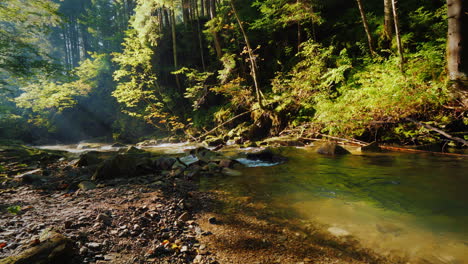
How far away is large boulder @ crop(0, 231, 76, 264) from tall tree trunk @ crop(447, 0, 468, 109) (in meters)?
8.20

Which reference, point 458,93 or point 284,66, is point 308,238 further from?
point 284,66

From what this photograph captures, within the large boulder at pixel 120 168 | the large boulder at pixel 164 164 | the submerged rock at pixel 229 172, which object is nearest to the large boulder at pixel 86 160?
the large boulder at pixel 120 168

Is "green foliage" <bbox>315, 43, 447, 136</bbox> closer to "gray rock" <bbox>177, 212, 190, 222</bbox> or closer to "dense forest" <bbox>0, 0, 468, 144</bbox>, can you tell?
"dense forest" <bbox>0, 0, 468, 144</bbox>

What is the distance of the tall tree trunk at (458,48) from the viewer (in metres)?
5.32

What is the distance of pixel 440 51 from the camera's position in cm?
692

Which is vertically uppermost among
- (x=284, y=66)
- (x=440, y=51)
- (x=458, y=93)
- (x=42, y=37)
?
(x=42, y=37)

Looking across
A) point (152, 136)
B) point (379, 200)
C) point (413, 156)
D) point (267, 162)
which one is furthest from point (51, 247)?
point (152, 136)

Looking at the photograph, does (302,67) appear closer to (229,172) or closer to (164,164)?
(229,172)

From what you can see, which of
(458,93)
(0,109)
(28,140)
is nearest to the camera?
(458,93)

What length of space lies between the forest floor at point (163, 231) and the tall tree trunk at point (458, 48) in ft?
19.7

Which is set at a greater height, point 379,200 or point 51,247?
point 51,247

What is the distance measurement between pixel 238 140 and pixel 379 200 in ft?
28.5

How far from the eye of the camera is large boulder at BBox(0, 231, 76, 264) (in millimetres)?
1667

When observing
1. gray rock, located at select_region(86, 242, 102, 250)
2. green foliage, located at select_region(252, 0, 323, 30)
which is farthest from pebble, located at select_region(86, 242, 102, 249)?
green foliage, located at select_region(252, 0, 323, 30)
